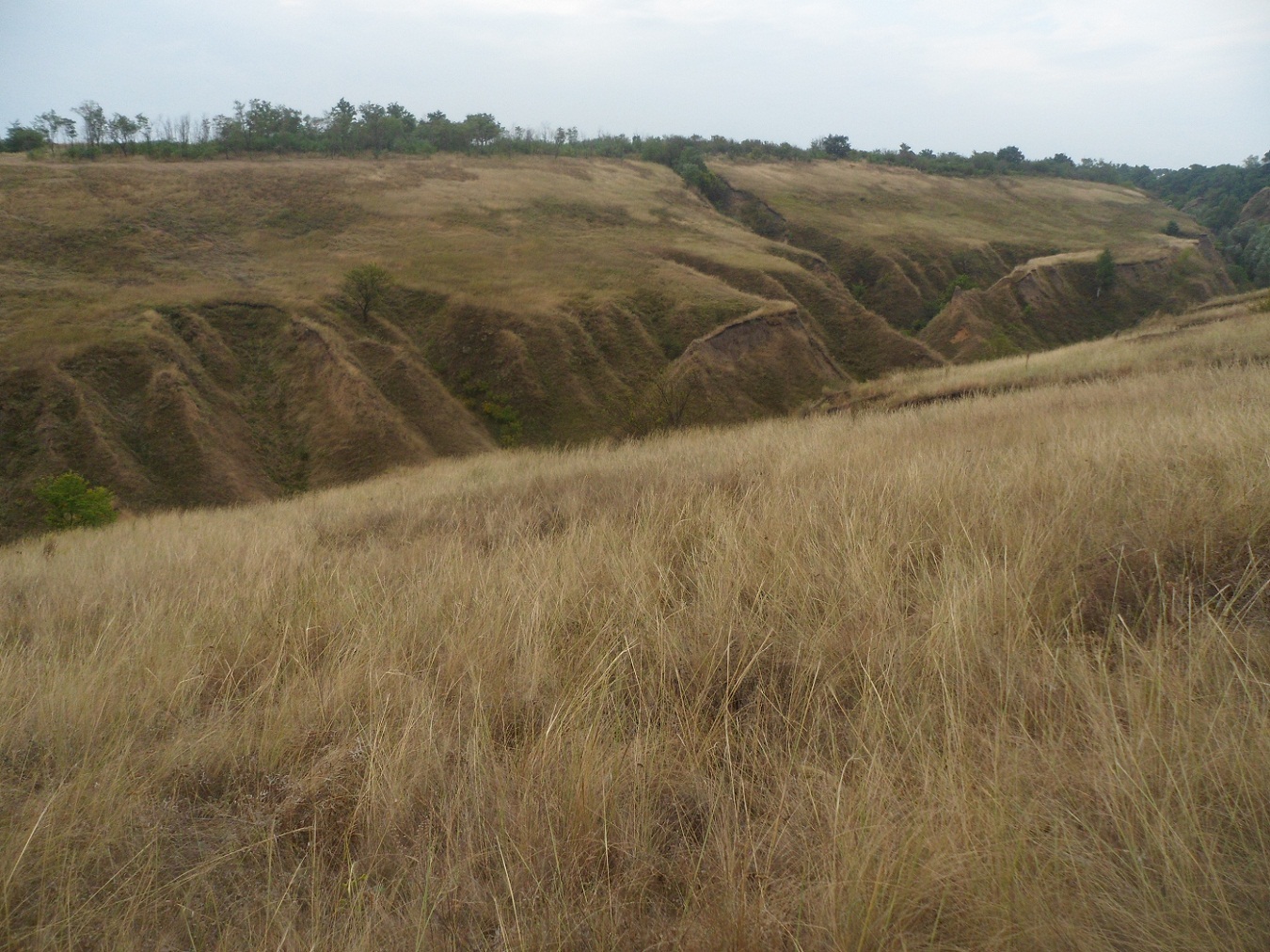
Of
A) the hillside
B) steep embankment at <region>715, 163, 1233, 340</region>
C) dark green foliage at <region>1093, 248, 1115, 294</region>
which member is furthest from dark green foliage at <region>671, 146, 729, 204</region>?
dark green foliage at <region>1093, 248, 1115, 294</region>

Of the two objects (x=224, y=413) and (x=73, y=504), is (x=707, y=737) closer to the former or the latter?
(x=73, y=504)

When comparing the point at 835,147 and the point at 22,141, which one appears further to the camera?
the point at 835,147

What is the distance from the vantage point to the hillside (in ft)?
132

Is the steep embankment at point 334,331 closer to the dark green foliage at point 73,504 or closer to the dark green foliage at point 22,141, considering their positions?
the dark green foliage at point 73,504

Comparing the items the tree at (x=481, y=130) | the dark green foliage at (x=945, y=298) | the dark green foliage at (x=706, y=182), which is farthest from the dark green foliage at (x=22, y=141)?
the dark green foliage at (x=945, y=298)

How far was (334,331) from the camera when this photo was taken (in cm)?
4881

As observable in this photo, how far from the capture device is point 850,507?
4.10 metres

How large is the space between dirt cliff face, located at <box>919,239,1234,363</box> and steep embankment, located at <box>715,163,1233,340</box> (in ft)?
0.48

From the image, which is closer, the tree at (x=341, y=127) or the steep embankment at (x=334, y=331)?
the steep embankment at (x=334, y=331)

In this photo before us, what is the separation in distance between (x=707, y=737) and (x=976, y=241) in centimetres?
10174

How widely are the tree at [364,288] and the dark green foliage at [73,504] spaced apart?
76.1 ft

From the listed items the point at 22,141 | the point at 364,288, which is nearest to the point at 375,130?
the point at 22,141

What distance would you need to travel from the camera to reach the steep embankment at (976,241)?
72.6 m

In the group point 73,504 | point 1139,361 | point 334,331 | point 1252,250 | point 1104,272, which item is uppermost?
point 1252,250
